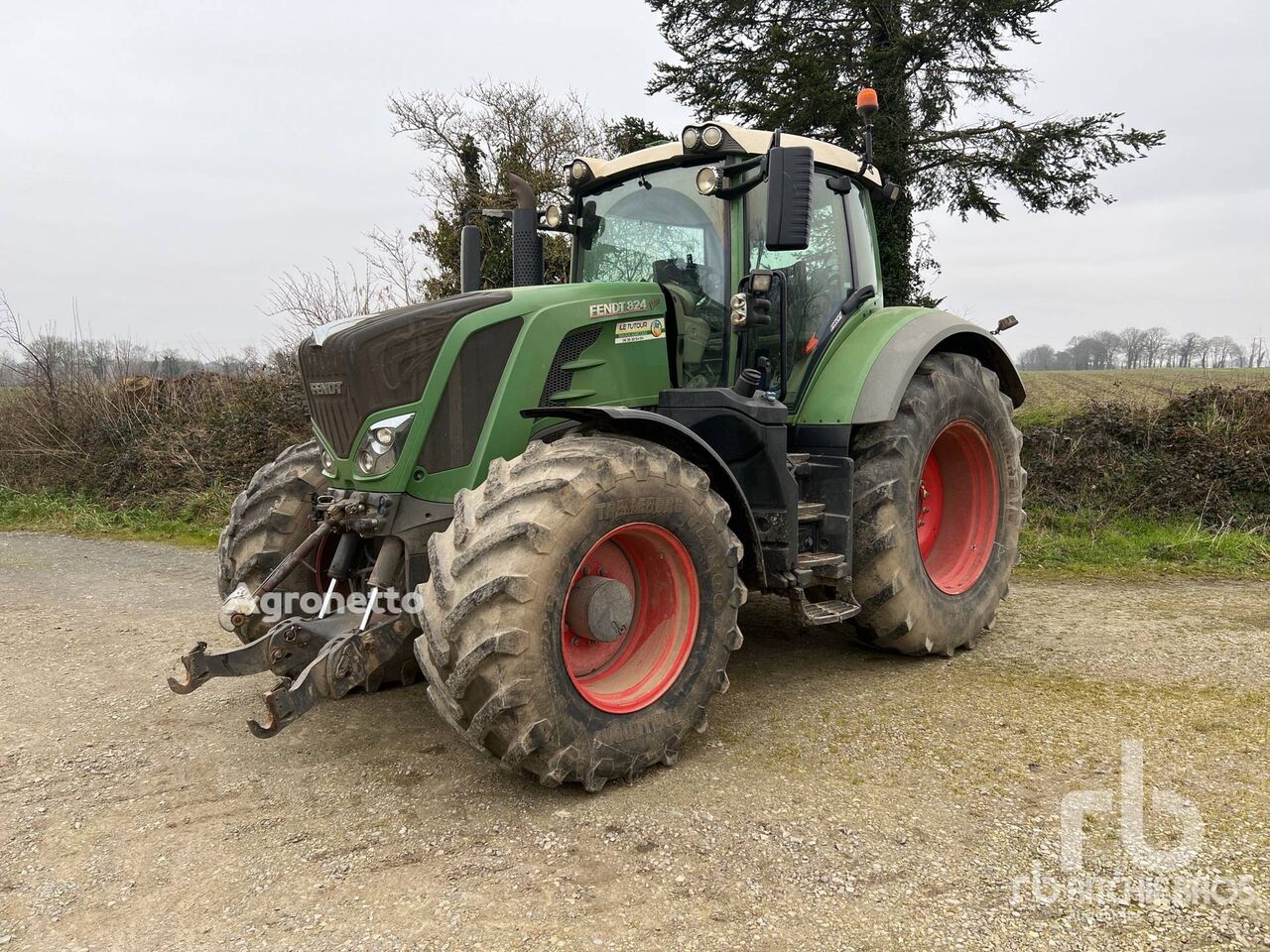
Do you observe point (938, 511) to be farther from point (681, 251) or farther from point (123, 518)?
point (123, 518)

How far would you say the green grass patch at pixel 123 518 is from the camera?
957 centimetres

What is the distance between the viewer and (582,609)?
318 cm

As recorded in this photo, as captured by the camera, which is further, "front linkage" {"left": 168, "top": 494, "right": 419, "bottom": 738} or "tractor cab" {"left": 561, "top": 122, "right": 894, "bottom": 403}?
"tractor cab" {"left": 561, "top": 122, "right": 894, "bottom": 403}

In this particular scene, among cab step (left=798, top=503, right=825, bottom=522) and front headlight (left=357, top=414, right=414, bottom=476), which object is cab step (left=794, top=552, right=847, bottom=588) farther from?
front headlight (left=357, top=414, right=414, bottom=476)

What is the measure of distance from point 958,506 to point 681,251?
7.43 ft

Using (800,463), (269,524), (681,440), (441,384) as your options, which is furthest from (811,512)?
(269,524)

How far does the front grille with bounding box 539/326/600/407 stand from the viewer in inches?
145

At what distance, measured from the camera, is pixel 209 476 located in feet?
35.2

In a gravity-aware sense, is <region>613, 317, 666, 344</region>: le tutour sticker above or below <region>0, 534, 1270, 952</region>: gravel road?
above

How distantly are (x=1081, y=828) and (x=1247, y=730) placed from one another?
1.25m

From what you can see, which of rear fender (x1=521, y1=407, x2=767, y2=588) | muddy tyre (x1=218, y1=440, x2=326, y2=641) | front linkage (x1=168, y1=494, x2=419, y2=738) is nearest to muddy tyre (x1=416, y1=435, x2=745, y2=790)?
rear fender (x1=521, y1=407, x2=767, y2=588)

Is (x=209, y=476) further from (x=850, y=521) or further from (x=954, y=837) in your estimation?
(x=954, y=837)

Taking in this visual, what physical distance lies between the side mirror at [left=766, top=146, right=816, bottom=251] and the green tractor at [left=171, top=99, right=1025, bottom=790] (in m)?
0.01

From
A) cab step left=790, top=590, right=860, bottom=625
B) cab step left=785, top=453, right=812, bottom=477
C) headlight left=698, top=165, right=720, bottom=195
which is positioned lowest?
cab step left=790, top=590, right=860, bottom=625
